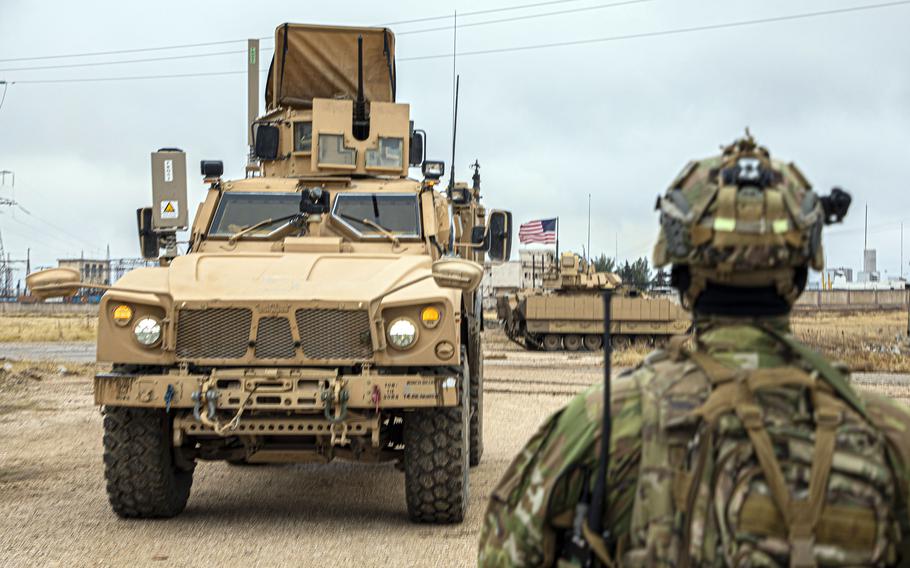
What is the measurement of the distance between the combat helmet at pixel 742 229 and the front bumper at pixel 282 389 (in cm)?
474

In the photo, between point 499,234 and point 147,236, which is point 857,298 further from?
point 147,236

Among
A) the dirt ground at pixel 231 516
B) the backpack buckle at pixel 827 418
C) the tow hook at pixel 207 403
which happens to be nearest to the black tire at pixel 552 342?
the dirt ground at pixel 231 516

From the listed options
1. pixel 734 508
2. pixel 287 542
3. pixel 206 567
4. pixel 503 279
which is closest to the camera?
pixel 734 508

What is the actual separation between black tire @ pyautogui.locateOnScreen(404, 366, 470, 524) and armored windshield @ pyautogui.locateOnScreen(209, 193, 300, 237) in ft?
7.22

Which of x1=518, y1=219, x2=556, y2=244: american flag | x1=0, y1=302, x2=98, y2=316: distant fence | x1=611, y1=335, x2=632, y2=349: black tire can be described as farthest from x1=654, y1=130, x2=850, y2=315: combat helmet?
x1=0, y1=302, x2=98, y2=316: distant fence

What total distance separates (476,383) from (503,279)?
8298cm

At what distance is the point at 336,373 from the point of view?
23.9 ft

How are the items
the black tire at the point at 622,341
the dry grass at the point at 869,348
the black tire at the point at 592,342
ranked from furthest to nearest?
the black tire at the point at 592,342 < the black tire at the point at 622,341 < the dry grass at the point at 869,348

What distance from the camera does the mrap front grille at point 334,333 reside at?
290 inches

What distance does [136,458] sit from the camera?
7.54m

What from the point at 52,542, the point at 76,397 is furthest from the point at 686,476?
the point at 76,397

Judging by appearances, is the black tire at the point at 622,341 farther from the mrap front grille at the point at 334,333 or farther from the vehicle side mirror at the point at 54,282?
the vehicle side mirror at the point at 54,282

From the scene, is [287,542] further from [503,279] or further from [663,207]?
[503,279]

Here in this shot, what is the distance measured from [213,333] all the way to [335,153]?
265 centimetres
